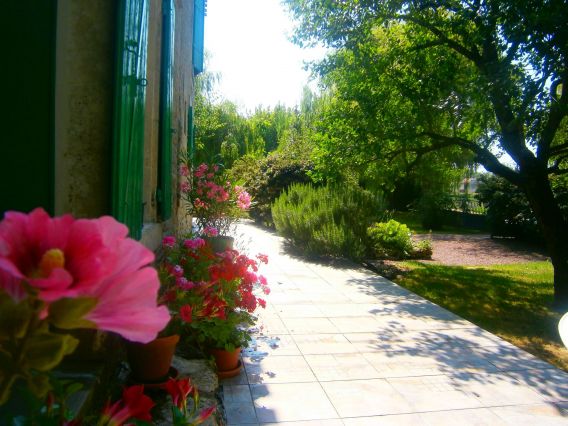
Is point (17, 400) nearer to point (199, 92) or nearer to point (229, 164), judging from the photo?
point (229, 164)

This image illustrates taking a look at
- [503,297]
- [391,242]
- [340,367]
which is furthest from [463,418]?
[391,242]

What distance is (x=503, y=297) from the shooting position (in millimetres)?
8281

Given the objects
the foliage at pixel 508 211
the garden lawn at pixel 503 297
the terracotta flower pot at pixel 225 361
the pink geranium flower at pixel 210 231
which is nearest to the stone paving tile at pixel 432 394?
the terracotta flower pot at pixel 225 361

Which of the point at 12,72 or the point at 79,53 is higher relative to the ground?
the point at 79,53

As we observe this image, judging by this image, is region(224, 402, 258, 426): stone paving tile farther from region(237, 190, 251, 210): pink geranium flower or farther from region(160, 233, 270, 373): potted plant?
region(237, 190, 251, 210): pink geranium flower

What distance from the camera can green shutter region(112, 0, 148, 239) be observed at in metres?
2.56

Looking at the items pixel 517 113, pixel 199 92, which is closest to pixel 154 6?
pixel 517 113

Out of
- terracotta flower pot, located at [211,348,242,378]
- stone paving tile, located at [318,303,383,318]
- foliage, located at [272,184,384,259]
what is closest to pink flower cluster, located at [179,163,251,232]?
stone paving tile, located at [318,303,383,318]

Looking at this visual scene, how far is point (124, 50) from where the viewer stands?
2602mm

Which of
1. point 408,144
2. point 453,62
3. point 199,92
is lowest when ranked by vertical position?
point 408,144

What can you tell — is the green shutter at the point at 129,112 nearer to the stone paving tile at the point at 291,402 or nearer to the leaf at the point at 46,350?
the stone paving tile at the point at 291,402

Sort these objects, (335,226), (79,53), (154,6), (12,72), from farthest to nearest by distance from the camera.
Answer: (335,226) < (154,6) < (79,53) < (12,72)

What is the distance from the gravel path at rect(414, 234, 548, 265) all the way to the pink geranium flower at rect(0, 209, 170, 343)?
1239 centimetres

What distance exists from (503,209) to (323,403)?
593 inches
